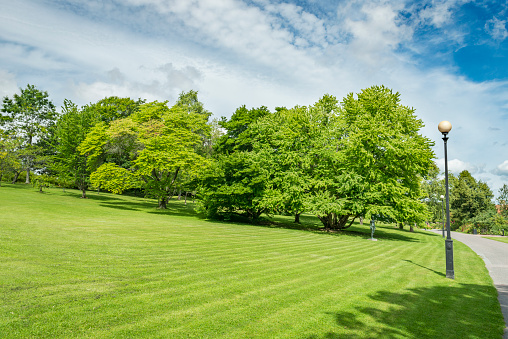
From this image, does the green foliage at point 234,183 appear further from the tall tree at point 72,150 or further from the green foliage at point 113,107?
the green foliage at point 113,107

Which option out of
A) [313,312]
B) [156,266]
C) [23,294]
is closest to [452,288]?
[313,312]

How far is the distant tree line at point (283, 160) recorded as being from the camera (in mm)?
23484

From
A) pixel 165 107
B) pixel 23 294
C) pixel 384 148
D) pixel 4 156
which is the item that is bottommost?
pixel 23 294

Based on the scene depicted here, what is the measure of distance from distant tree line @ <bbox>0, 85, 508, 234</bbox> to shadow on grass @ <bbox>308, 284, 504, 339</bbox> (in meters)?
15.4

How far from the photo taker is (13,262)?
7.85 metres

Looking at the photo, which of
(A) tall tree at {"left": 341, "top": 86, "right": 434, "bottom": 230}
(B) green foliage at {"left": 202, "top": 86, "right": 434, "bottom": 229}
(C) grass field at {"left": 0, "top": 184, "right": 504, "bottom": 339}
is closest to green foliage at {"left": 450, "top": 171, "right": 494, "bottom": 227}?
(B) green foliage at {"left": 202, "top": 86, "right": 434, "bottom": 229}

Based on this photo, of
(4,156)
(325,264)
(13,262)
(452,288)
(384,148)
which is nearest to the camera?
(13,262)

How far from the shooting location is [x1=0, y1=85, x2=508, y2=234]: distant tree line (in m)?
23.5

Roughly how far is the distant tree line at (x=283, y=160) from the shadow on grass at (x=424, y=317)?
50.4 ft

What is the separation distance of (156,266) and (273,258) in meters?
4.48

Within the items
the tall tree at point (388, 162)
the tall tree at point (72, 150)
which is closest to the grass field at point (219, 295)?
the tall tree at point (388, 162)

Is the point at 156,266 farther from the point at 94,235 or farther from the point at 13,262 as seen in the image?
the point at 94,235

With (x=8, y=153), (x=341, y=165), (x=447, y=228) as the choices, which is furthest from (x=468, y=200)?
(x=8, y=153)

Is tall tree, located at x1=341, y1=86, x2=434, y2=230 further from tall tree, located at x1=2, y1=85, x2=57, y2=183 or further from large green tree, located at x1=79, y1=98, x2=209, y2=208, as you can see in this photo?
tall tree, located at x1=2, y1=85, x2=57, y2=183
